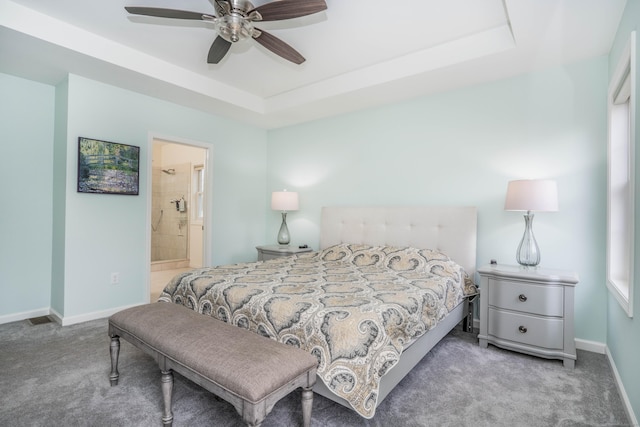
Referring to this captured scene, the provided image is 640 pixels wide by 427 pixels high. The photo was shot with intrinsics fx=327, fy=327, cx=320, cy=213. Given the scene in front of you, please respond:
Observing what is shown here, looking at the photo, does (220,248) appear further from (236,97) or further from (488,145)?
(488,145)

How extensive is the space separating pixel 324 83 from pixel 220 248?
2.54m

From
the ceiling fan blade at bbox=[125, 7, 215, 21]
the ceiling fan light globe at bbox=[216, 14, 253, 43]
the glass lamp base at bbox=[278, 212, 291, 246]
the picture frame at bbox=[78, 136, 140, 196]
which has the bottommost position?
the glass lamp base at bbox=[278, 212, 291, 246]

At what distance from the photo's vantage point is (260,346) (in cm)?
158

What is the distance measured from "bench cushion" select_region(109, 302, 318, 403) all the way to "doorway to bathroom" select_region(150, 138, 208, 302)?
436 centimetres

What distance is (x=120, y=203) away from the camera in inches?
139

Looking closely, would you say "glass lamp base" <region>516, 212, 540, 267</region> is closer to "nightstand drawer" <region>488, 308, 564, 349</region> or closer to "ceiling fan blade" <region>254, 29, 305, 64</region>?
"nightstand drawer" <region>488, 308, 564, 349</region>

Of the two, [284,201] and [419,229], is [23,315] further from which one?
[419,229]

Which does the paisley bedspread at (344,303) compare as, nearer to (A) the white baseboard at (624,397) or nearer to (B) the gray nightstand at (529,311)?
(B) the gray nightstand at (529,311)

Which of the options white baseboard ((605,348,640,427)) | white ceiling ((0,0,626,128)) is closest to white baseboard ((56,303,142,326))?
white ceiling ((0,0,626,128))

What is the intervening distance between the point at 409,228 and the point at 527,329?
1.39m

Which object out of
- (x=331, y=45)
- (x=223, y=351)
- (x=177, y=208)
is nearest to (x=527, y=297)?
(x=223, y=351)

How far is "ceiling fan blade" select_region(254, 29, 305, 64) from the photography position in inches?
91.0

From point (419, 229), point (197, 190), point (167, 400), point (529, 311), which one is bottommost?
point (167, 400)

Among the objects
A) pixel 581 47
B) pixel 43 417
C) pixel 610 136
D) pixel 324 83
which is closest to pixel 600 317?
pixel 610 136
